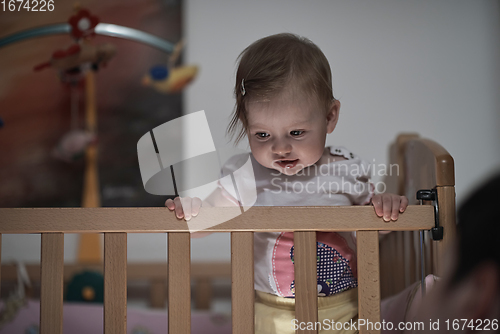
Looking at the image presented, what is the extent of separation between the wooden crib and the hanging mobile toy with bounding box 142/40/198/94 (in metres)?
0.89

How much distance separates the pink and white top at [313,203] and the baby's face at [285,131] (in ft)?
0.22

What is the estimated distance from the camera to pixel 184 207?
0.71 meters

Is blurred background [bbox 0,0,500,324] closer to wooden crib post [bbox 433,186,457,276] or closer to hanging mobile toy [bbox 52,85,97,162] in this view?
hanging mobile toy [bbox 52,85,97,162]

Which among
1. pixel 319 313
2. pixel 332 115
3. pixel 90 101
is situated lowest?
pixel 319 313

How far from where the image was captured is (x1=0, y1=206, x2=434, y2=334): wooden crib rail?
2.29 feet

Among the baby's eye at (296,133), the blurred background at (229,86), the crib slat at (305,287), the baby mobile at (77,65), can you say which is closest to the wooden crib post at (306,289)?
the crib slat at (305,287)

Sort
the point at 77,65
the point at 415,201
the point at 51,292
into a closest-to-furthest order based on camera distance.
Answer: the point at 51,292 → the point at 415,201 → the point at 77,65

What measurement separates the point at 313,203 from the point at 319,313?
21 cm

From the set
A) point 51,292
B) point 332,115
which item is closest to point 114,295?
point 51,292

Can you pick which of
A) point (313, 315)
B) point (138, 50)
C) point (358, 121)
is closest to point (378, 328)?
point (313, 315)

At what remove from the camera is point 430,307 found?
386 mm

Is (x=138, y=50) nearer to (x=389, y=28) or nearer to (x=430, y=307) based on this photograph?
(x=389, y=28)

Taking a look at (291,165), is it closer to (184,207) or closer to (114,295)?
(184,207)

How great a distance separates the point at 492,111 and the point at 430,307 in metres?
1.29
